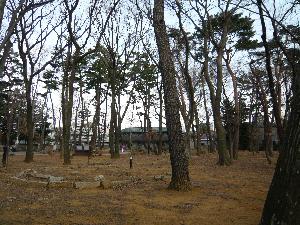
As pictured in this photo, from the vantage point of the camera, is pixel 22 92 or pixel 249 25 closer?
pixel 249 25

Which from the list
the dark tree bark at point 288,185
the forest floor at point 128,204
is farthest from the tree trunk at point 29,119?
the dark tree bark at point 288,185

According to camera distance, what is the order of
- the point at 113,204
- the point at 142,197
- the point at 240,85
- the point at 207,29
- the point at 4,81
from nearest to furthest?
the point at 113,204 → the point at 142,197 → the point at 207,29 → the point at 240,85 → the point at 4,81

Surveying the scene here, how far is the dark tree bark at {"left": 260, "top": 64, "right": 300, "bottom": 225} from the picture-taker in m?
2.96

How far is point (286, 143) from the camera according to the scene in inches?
126

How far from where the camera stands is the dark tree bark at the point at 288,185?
9.70ft

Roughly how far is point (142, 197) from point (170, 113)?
2220 millimetres

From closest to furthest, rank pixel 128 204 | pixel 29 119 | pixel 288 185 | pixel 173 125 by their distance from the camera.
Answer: pixel 288 185 < pixel 128 204 < pixel 173 125 < pixel 29 119

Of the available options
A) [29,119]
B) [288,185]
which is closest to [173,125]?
[288,185]

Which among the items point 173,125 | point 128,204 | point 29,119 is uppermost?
point 29,119

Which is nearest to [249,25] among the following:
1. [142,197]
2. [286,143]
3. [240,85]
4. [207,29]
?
[207,29]

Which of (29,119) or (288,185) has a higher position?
(29,119)

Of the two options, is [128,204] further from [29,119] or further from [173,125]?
[29,119]

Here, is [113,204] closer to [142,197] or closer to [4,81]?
[142,197]

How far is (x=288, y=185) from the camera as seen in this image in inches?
119
